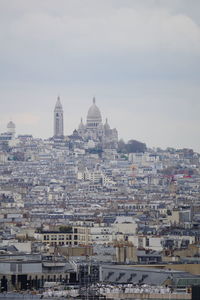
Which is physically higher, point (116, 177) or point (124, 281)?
point (116, 177)

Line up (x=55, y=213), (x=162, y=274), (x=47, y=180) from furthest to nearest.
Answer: (x=47, y=180)
(x=55, y=213)
(x=162, y=274)

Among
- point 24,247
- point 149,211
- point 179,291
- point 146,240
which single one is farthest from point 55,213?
point 179,291

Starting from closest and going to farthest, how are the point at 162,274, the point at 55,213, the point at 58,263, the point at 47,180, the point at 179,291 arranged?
1. the point at 179,291
2. the point at 162,274
3. the point at 58,263
4. the point at 55,213
5. the point at 47,180

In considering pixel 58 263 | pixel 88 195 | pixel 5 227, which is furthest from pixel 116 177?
pixel 58 263

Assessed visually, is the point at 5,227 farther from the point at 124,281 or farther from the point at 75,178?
the point at 75,178

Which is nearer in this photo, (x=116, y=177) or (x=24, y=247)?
(x=24, y=247)

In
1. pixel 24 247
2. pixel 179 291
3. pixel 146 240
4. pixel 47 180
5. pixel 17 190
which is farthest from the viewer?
pixel 47 180

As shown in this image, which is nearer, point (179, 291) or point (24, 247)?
point (179, 291)

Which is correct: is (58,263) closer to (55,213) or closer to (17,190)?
(55,213)

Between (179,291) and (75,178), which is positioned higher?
(75,178)
